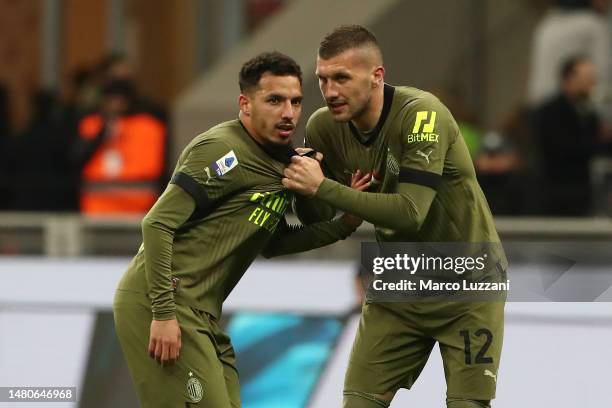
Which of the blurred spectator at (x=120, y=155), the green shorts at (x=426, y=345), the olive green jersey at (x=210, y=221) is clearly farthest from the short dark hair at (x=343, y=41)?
the blurred spectator at (x=120, y=155)

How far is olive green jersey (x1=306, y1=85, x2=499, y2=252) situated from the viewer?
21.0 ft

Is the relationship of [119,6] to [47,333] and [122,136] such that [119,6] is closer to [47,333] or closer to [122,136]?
[122,136]

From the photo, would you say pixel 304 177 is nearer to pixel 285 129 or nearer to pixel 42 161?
pixel 285 129

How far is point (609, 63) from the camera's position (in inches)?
479

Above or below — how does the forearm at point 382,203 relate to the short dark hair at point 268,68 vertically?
below

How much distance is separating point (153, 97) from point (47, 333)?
7.42 meters

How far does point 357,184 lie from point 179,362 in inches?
41.1

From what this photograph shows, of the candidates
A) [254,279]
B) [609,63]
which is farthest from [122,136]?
[609,63]

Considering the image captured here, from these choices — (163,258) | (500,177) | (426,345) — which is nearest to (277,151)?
(163,258)

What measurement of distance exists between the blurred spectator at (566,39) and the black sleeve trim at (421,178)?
16.4 ft

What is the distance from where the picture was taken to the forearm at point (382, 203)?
6359 mm

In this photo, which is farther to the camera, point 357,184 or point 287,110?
point 357,184

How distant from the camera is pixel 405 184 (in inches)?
253

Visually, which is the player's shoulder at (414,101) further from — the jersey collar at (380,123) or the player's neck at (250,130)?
the player's neck at (250,130)
